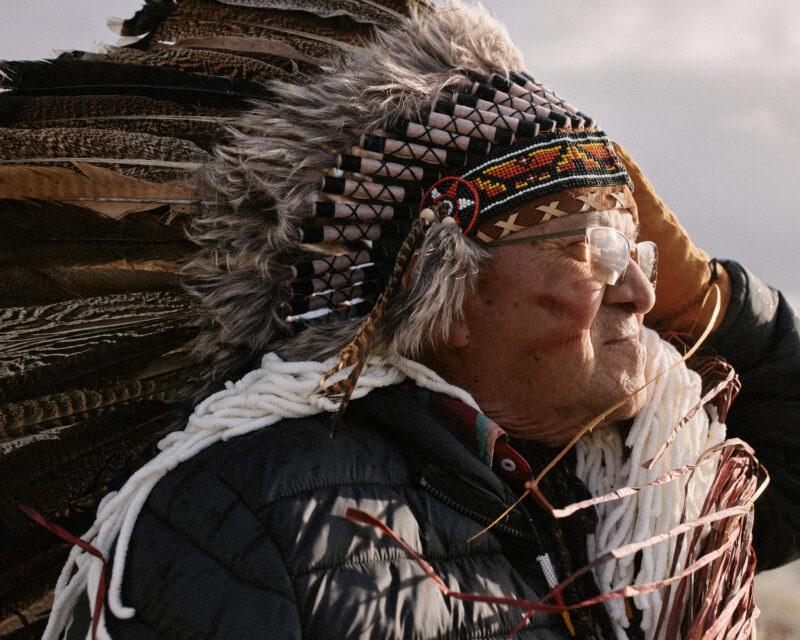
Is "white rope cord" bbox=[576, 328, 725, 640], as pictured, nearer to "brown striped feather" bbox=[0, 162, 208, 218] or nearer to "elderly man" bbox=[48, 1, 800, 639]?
"elderly man" bbox=[48, 1, 800, 639]

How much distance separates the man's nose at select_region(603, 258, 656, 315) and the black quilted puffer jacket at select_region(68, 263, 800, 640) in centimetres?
66

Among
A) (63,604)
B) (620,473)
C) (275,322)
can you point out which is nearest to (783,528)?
(620,473)

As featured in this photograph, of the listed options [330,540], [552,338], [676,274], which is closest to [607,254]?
[552,338]

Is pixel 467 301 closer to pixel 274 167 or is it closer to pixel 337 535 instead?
pixel 274 167

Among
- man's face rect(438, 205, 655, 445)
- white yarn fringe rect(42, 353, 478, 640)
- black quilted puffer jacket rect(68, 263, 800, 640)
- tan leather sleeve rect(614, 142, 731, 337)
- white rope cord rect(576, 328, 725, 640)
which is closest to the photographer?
black quilted puffer jacket rect(68, 263, 800, 640)

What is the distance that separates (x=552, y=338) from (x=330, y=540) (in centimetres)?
83

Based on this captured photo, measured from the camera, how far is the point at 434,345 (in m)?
1.74

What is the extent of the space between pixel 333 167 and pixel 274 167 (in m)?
0.17

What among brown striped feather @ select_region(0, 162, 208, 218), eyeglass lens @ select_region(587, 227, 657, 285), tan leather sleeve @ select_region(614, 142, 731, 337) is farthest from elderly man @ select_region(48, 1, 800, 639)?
tan leather sleeve @ select_region(614, 142, 731, 337)

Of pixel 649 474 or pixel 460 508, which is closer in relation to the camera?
pixel 460 508

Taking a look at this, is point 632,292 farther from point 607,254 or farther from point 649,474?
point 649,474

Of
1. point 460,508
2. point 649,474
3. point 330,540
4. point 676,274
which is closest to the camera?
point 330,540

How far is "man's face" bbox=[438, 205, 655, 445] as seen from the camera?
1.65m

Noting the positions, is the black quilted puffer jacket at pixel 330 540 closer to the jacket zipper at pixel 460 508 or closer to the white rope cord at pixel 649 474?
the jacket zipper at pixel 460 508
